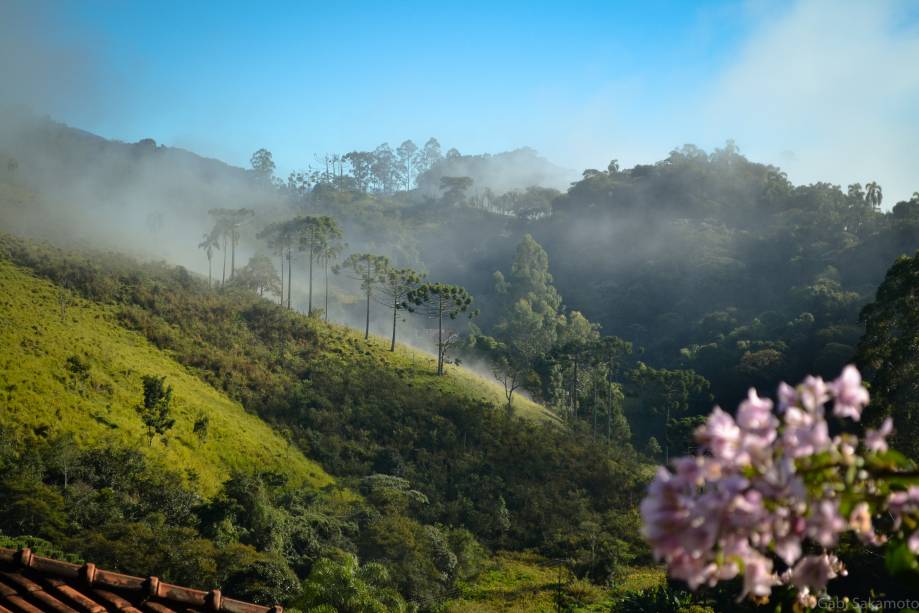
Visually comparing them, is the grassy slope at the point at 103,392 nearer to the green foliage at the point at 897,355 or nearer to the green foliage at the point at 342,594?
the green foliage at the point at 342,594

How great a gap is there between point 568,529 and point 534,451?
8089 millimetres

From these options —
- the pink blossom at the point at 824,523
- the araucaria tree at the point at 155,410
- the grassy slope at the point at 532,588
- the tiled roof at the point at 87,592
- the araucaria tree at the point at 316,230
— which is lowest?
the grassy slope at the point at 532,588

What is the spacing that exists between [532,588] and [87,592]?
78.1ft

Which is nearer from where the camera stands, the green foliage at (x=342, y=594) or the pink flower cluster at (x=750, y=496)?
the pink flower cluster at (x=750, y=496)

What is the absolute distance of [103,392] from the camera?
29.5m

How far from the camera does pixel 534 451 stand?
4041 centimetres

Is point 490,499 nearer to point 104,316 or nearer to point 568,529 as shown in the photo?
point 568,529

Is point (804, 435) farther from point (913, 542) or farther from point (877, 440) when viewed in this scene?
point (913, 542)

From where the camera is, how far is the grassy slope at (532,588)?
2330cm

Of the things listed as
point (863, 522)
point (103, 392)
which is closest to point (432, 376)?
point (103, 392)

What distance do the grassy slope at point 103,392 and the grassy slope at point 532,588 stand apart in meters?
10.5

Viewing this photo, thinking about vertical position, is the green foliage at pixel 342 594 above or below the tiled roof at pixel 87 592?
below

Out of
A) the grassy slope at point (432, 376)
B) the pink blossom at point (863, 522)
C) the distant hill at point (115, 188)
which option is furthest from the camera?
the distant hill at point (115, 188)

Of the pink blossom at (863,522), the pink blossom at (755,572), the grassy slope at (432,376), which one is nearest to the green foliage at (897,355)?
the pink blossom at (863,522)
